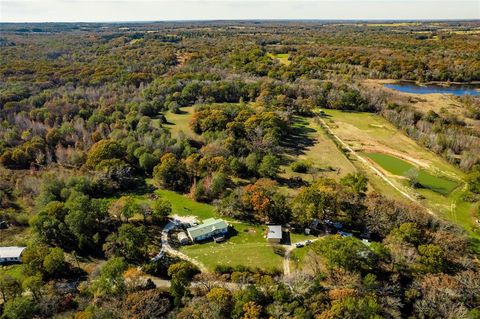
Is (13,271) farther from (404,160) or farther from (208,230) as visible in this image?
(404,160)

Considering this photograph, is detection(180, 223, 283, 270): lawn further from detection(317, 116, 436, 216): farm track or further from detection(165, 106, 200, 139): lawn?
detection(165, 106, 200, 139): lawn

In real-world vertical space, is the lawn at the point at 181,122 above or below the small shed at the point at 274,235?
above

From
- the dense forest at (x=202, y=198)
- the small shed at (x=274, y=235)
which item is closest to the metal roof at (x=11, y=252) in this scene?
the dense forest at (x=202, y=198)

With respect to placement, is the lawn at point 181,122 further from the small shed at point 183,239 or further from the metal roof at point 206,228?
the small shed at point 183,239

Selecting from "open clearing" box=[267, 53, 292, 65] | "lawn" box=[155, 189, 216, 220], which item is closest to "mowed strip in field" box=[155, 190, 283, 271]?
"lawn" box=[155, 189, 216, 220]

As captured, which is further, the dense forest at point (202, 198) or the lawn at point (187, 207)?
the lawn at point (187, 207)

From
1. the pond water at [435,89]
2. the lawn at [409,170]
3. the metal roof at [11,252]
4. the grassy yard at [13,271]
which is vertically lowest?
the grassy yard at [13,271]

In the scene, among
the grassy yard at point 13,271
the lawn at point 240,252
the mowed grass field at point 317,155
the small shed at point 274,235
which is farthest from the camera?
the mowed grass field at point 317,155

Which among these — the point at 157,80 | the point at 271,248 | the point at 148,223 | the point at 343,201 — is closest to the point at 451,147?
the point at 343,201
